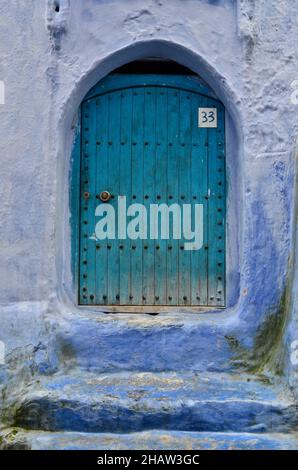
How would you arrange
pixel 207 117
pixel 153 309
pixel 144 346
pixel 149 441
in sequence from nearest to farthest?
pixel 149 441
pixel 144 346
pixel 153 309
pixel 207 117

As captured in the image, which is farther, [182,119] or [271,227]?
[182,119]

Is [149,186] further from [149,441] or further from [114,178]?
[149,441]

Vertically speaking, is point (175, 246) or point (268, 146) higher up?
point (268, 146)

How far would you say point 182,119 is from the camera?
14.2 ft

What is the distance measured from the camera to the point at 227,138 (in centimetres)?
431

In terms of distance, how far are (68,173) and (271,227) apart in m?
1.33

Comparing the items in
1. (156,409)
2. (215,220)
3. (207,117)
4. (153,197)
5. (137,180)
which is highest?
(207,117)

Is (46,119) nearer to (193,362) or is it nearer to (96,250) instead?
(96,250)

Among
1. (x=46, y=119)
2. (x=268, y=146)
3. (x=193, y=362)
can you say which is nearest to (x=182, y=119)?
(x=268, y=146)

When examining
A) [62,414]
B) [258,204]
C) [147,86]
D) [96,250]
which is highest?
[147,86]

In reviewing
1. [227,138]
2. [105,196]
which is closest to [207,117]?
[227,138]

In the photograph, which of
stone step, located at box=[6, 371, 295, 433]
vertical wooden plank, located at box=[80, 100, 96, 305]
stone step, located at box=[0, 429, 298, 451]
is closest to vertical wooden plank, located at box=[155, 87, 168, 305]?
vertical wooden plank, located at box=[80, 100, 96, 305]

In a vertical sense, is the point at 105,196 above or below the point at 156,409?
above

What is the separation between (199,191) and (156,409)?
1.42m
